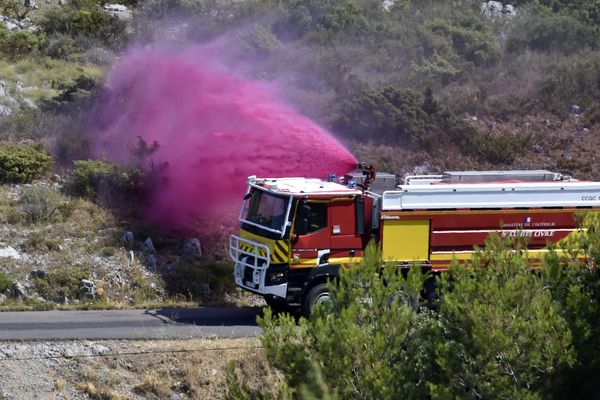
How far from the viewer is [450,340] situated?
1143 centimetres

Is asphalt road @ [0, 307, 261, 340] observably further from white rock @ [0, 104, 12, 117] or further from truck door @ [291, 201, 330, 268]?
white rock @ [0, 104, 12, 117]

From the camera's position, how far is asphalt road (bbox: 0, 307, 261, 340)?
17.8 metres

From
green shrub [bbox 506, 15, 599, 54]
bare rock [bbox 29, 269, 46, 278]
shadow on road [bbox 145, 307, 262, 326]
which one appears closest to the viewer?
shadow on road [bbox 145, 307, 262, 326]

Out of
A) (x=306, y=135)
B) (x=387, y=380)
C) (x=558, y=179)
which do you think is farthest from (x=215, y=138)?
(x=387, y=380)

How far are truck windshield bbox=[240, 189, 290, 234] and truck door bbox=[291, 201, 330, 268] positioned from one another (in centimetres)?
30

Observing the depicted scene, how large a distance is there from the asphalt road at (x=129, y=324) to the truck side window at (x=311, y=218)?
224 cm

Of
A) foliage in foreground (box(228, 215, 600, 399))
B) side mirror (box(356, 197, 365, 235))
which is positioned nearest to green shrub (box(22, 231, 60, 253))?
side mirror (box(356, 197, 365, 235))

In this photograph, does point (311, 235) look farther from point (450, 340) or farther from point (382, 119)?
point (382, 119)

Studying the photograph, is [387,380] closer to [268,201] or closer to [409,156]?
[268,201]

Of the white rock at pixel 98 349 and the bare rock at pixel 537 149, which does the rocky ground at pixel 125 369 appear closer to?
the white rock at pixel 98 349

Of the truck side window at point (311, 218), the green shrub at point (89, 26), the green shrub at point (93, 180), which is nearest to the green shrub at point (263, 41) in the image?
the green shrub at point (89, 26)

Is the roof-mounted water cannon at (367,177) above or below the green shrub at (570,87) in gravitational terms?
below

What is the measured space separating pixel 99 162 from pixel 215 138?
3350 millimetres

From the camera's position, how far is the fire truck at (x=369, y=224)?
60.1ft
